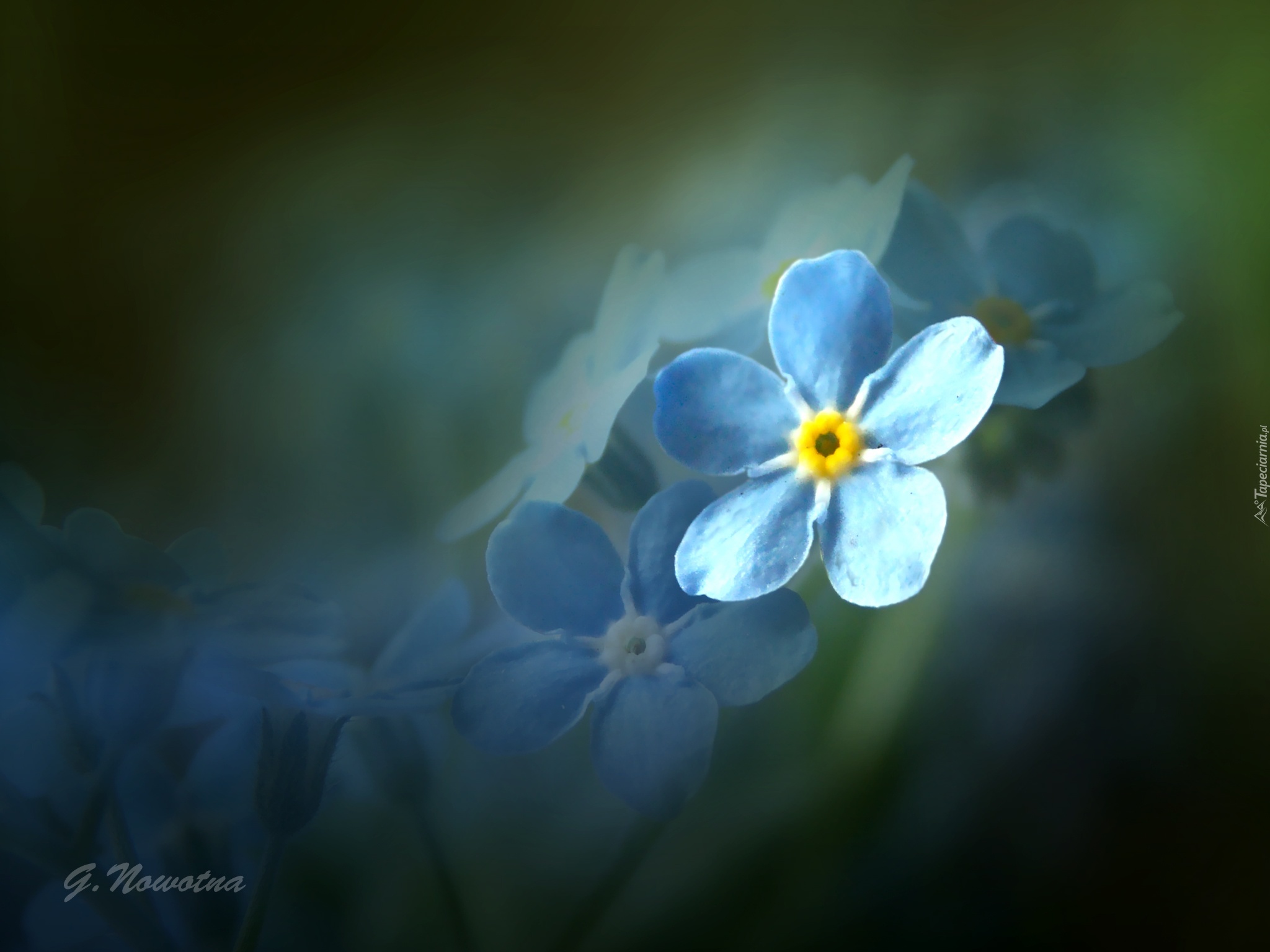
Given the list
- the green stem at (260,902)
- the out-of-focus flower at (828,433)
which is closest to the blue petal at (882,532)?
the out-of-focus flower at (828,433)

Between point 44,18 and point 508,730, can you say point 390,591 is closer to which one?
point 508,730

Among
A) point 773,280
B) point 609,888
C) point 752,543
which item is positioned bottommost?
point 609,888

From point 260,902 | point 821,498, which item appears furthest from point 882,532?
point 260,902

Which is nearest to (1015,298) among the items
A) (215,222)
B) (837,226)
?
(837,226)

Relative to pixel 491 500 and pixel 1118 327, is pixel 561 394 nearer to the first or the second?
pixel 491 500

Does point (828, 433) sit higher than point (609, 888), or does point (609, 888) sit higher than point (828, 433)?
point (828, 433)

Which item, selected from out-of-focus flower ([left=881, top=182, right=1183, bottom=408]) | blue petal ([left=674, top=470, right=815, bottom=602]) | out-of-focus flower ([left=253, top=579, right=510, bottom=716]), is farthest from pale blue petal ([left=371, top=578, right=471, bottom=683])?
out-of-focus flower ([left=881, top=182, right=1183, bottom=408])

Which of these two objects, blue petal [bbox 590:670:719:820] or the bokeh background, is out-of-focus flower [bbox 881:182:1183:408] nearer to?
the bokeh background
